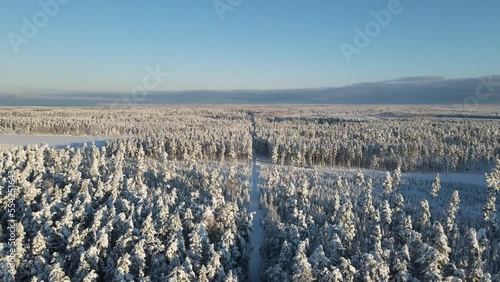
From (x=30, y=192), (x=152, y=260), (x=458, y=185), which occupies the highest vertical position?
(x=30, y=192)

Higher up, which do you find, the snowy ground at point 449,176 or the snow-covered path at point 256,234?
the snow-covered path at point 256,234

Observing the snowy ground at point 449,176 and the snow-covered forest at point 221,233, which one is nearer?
the snow-covered forest at point 221,233

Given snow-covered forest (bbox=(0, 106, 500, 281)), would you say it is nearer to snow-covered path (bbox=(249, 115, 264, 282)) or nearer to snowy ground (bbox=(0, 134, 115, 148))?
snow-covered path (bbox=(249, 115, 264, 282))

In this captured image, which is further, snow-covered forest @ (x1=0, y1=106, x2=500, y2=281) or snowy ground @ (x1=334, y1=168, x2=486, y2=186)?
snowy ground @ (x1=334, y1=168, x2=486, y2=186)

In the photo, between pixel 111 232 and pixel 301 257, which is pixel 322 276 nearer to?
pixel 301 257

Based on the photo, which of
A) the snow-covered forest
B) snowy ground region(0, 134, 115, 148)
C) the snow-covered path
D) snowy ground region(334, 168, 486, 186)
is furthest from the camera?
snowy ground region(0, 134, 115, 148)

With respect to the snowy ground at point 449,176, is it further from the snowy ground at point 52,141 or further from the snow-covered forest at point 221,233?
the snowy ground at point 52,141

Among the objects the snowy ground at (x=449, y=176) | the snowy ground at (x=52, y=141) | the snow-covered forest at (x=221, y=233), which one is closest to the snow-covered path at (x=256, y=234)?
the snow-covered forest at (x=221, y=233)

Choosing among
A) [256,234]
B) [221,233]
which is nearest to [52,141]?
[256,234]

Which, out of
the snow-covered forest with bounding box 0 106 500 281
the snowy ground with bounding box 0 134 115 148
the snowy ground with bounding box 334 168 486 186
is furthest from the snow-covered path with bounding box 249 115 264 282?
the snowy ground with bounding box 0 134 115 148

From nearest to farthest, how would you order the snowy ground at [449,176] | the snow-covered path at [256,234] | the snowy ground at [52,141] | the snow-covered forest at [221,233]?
the snow-covered forest at [221,233]
the snow-covered path at [256,234]
the snowy ground at [449,176]
the snowy ground at [52,141]

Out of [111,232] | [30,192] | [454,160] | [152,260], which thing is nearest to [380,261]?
[152,260]
